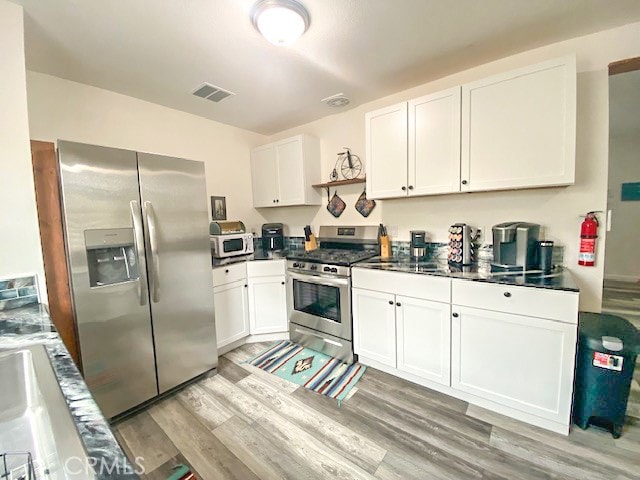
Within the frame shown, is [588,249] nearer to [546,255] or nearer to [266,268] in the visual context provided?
[546,255]

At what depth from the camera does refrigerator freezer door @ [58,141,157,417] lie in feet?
5.33

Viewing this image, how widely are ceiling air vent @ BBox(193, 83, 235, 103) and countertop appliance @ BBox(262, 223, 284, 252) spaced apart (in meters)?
1.49

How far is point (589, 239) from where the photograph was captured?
179cm

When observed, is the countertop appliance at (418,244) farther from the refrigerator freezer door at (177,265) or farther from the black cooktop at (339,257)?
the refrigerator freezer door at (177,265)

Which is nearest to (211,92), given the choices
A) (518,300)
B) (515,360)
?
(518,300)

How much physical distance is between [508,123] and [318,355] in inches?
96.2

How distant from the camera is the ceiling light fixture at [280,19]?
4.73ft

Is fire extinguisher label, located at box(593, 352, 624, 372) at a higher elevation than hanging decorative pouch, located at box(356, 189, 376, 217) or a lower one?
lower

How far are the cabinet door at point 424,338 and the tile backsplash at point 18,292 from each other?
89.6 inches

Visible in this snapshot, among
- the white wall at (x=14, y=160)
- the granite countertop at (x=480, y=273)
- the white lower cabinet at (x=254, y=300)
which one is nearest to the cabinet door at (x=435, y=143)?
the granite countertop at (x=480, y=273)

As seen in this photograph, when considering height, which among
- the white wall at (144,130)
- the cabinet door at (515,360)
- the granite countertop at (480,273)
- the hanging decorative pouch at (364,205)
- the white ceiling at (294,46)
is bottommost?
the cabinet door at (515,360)

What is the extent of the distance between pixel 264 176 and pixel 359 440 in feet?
9.37

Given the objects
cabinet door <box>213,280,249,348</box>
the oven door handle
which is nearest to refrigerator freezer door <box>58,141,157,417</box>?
cabinet door <box>213,280,249,348</box>

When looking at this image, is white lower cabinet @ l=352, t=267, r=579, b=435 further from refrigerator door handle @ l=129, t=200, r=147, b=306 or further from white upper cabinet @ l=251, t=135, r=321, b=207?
refrigerator door handle @ l=129, t=200, r=147, b=306
